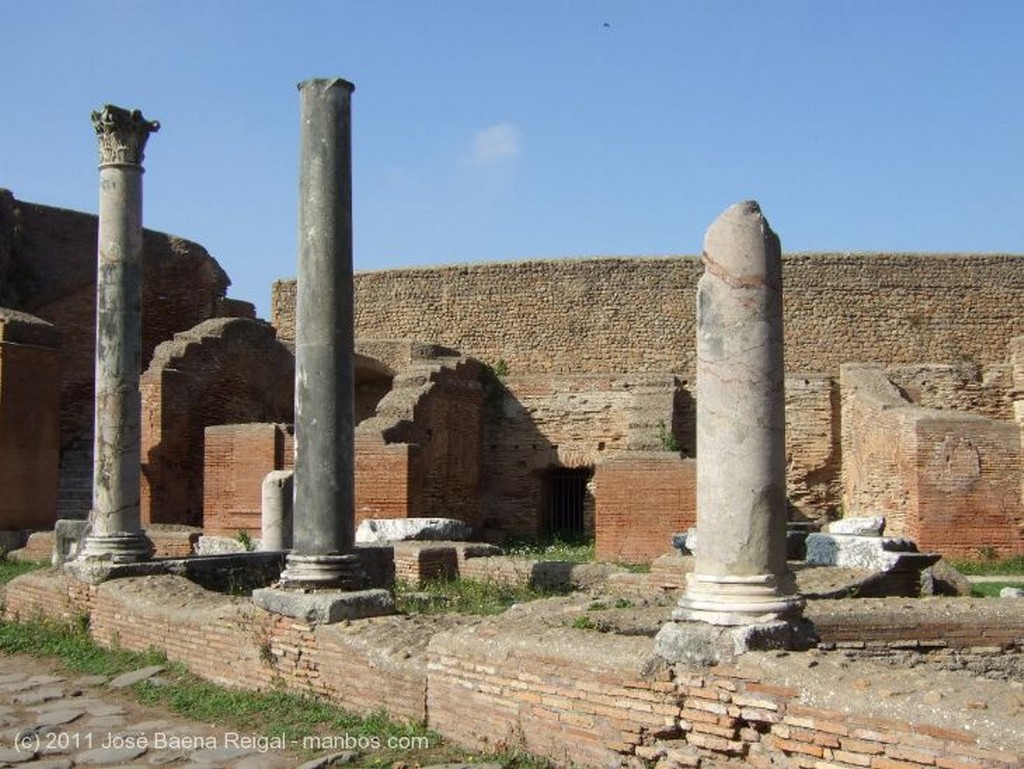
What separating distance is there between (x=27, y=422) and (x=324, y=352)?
10.5 m

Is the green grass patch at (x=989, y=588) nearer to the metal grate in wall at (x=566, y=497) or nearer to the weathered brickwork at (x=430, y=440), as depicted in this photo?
the weathered brickwork at (x=430, y=440)

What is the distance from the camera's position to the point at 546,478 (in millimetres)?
23641

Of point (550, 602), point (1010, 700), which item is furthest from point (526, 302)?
point (1010, 700)

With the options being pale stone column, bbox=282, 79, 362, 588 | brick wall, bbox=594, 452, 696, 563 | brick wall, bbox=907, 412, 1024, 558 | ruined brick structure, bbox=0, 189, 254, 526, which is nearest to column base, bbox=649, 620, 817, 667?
pale stone column, bbox=282, 79, 362, 588

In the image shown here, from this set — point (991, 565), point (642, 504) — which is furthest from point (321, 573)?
point (991, 565)

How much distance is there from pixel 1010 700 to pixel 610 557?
1289 centimetres

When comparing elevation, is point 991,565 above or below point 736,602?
below

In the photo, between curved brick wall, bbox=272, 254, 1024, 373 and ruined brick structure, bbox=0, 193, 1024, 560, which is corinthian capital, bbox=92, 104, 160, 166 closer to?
ruined brick structure, bbox=0, 193, 1024, 560

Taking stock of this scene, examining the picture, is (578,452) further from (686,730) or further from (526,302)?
(686,730)

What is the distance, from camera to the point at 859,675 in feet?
15.6

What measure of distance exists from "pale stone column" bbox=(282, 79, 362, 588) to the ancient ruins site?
0.07ft

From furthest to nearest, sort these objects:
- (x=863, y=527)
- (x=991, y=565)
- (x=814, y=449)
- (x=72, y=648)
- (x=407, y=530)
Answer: (x=814, y=449) < (x=991, y=565) < (x=407, y=530) < (x=863, y=527) < (x=72, y=648)

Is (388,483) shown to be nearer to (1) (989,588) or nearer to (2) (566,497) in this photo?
(2) (566,497)

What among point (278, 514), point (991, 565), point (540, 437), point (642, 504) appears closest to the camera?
point (278, 514)
